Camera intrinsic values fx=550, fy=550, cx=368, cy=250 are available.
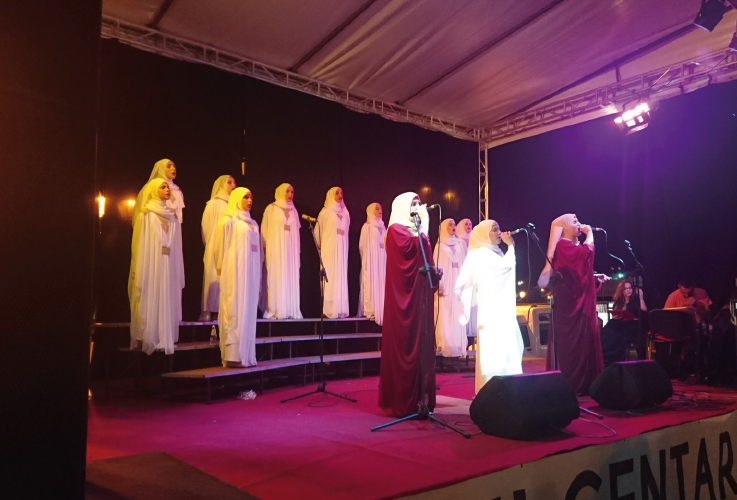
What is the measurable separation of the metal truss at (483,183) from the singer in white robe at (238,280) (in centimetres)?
652

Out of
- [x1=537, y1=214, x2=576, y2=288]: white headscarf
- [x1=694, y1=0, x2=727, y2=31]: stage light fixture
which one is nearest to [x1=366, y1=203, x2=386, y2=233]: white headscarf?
[x1=537, y1=214, x2=576, y2=288]: white headscarf

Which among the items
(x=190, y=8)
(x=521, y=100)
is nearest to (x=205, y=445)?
(x=190, y=8)

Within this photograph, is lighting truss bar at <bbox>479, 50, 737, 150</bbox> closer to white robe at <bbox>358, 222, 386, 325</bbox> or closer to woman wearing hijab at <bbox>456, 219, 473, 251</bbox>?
woman wearing hijab at <bbox>456, 219, 473, 251</bbox>

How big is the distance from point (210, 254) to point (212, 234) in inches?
11.1

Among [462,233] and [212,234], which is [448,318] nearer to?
[462,233]

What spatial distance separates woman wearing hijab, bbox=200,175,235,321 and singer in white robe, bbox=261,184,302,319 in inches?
30.4

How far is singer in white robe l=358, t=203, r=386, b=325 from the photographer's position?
365 inches

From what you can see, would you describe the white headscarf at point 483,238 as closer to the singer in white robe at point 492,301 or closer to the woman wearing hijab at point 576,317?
the singer in white robe at point 492,301

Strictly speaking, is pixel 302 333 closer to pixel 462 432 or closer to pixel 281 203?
pixel 281 203

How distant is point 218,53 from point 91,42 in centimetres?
683

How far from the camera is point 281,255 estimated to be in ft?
26.7

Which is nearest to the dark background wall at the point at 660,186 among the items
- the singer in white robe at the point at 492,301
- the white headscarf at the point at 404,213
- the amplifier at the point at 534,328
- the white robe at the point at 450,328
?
the amplifier at the point at 534,328

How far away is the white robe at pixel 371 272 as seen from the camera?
365 inches

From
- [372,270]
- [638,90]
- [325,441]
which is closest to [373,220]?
[372,270]
